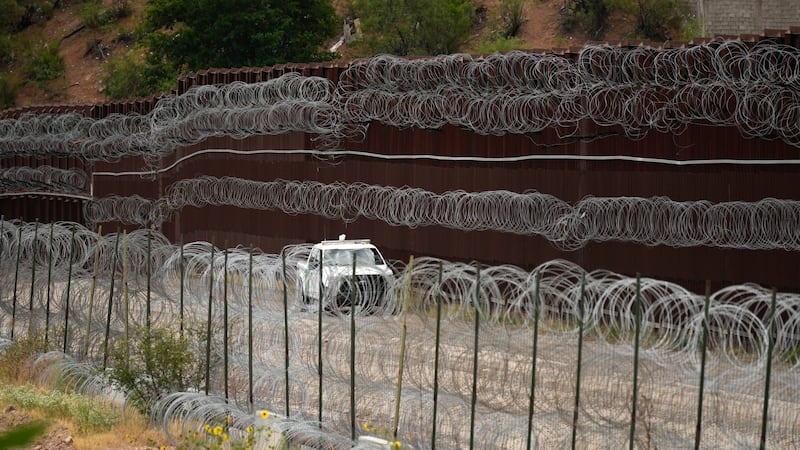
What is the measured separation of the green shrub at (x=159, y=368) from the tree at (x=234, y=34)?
3640 centimetres

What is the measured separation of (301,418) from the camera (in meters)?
9.97

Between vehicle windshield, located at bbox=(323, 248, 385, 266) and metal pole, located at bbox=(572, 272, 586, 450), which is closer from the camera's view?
metal pole, located at bbox=(572, 272, 586, 450)

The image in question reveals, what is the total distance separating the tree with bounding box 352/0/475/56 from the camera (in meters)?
53.0

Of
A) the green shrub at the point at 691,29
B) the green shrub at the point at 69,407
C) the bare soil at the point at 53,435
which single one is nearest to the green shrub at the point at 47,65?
the green shrub at the point at 691,29

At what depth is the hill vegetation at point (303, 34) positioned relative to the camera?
157 feet

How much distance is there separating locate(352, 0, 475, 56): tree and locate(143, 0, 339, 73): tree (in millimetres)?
5071

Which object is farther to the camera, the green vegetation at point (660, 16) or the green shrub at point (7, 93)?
the green shrub at point (7, 93)

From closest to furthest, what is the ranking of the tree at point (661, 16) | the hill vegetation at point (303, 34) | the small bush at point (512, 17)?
the hill vegetation at point (303, 34)
the tree at point (661, 16)
the small bush at point (512, 17)

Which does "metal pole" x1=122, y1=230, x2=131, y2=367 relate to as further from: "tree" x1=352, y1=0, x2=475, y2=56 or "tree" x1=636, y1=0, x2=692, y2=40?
"tree" x1=352, y1=0, x2=475, y2=56

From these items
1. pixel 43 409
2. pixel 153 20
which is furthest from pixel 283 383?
pixel 153 20

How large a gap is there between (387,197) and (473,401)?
13.6 m

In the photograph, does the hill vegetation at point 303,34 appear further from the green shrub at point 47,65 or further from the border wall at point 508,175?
the border wall at point 508,175

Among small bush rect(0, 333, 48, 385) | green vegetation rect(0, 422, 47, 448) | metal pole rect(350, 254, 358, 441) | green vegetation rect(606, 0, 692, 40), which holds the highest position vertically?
green vegetation rect(606, 0, 692, 40)

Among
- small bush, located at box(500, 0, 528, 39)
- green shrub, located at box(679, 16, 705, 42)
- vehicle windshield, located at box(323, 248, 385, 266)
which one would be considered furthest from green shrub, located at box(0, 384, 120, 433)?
small bush, located at box(500, 0, 528, 39)
